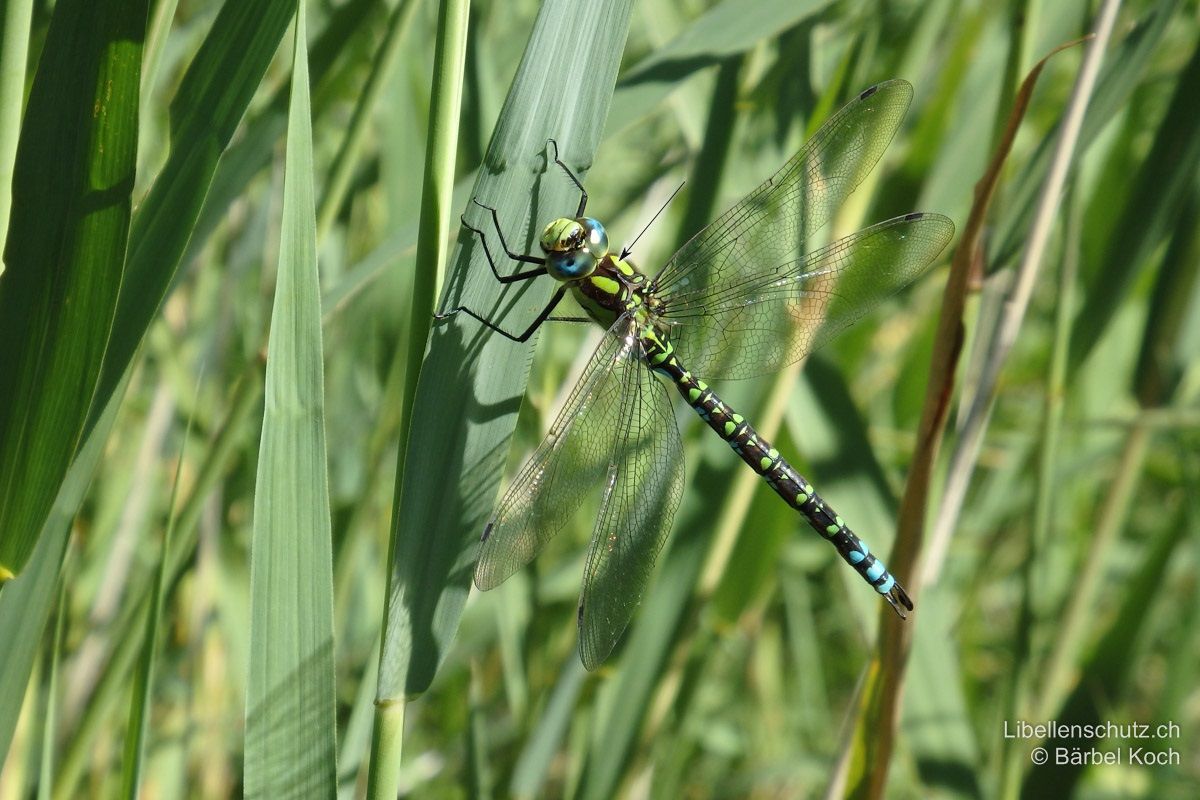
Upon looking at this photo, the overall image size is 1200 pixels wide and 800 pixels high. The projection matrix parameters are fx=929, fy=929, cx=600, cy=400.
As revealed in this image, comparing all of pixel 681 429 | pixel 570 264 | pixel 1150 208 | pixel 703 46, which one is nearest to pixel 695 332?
pixel 681 429

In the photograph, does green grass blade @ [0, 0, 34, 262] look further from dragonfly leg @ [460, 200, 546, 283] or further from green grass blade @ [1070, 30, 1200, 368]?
green grass blade @ [1070, 30, 1200, 368]

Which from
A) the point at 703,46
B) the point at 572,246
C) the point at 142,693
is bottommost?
the point at 142,693

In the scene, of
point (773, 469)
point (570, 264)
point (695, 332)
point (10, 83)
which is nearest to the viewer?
point (10, 83)

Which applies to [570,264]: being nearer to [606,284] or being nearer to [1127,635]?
[606,284]

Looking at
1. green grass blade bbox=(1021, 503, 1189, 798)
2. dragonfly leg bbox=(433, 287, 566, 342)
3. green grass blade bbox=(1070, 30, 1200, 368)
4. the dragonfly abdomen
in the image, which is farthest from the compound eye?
green grass blade bbox=(1021, 503, 1189, 798)

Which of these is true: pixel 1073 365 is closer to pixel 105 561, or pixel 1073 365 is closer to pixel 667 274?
pixel 667 274
